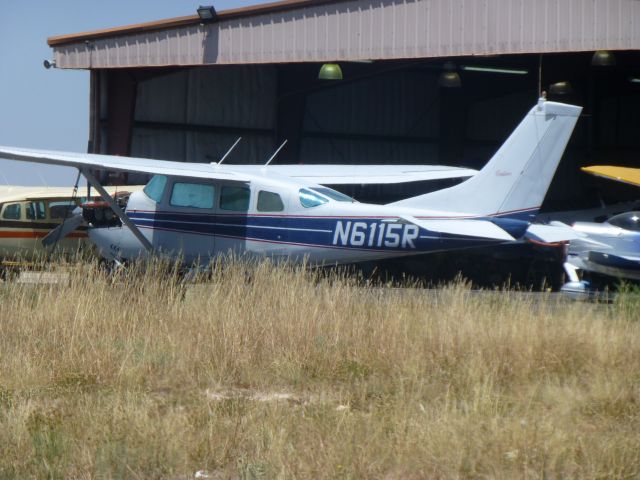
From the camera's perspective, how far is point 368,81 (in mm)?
28719

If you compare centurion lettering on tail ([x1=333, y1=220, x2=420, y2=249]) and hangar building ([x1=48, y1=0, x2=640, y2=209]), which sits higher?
hangar building ([x1=48, y1=0, x2=640, y2=209])

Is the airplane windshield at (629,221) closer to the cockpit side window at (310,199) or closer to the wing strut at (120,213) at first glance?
the cockpit side window at (310,199)

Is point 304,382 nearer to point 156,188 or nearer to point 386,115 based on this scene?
point 156,188

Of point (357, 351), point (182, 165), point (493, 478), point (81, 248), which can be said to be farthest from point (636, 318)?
point (81, 248)

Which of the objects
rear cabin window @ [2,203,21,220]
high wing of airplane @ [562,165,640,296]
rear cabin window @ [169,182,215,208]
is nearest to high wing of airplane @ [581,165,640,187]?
high wing of airplane @ [562,165,640,296]

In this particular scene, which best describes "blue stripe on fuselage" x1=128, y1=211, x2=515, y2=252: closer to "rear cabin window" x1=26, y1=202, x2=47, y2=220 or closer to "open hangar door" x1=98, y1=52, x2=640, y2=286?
"rear cabin window" x1=26, y1=202, x2=47, y2=220

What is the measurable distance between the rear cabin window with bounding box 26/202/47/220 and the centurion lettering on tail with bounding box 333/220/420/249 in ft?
17.3

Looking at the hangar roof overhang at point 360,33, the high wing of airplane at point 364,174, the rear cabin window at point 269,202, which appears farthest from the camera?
the high wing of airplane at point 364,174

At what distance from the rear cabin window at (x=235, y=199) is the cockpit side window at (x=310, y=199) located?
0.88m

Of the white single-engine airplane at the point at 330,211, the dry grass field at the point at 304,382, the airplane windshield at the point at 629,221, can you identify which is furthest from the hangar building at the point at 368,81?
the dry grass field at the point at 304,382

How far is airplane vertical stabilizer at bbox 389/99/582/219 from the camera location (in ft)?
47.0

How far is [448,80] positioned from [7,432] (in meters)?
16.9

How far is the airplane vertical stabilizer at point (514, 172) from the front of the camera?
564 inches

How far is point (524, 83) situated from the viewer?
2909 cm
